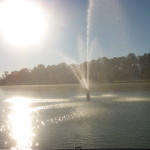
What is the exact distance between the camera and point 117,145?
18.0 metres

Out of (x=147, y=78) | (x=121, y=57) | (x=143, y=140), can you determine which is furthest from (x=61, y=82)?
→ (x=143, y=140)

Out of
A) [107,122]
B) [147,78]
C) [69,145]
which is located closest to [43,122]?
[107,122]

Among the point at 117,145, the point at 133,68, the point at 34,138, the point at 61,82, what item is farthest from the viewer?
the point at 61,82

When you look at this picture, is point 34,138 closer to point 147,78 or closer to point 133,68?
point 147,78

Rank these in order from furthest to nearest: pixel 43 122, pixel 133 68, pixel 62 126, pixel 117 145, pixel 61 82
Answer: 1. pixel 61 82
2. pixel 133 68
3. pixel 43 122
4. pixel 62 126
5. pixel 117 145

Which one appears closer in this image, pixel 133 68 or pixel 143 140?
pixel 143 140

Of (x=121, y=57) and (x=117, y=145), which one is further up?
(x=121, y=57)

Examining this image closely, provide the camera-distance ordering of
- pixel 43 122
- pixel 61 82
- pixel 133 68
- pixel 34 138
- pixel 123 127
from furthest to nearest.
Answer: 1. pixel 61 82
2. pixel 133 68
3. pixel 43 122
4. pixel 123 127
5. pixel 34 138

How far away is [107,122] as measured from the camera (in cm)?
2533

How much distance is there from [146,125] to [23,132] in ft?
28.5

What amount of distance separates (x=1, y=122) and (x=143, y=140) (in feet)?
46.2

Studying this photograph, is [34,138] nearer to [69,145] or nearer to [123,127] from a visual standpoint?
[69,145]

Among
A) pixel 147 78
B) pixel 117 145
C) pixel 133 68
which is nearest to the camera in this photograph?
pixel 117 145

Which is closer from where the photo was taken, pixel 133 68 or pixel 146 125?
pixel 146 125
